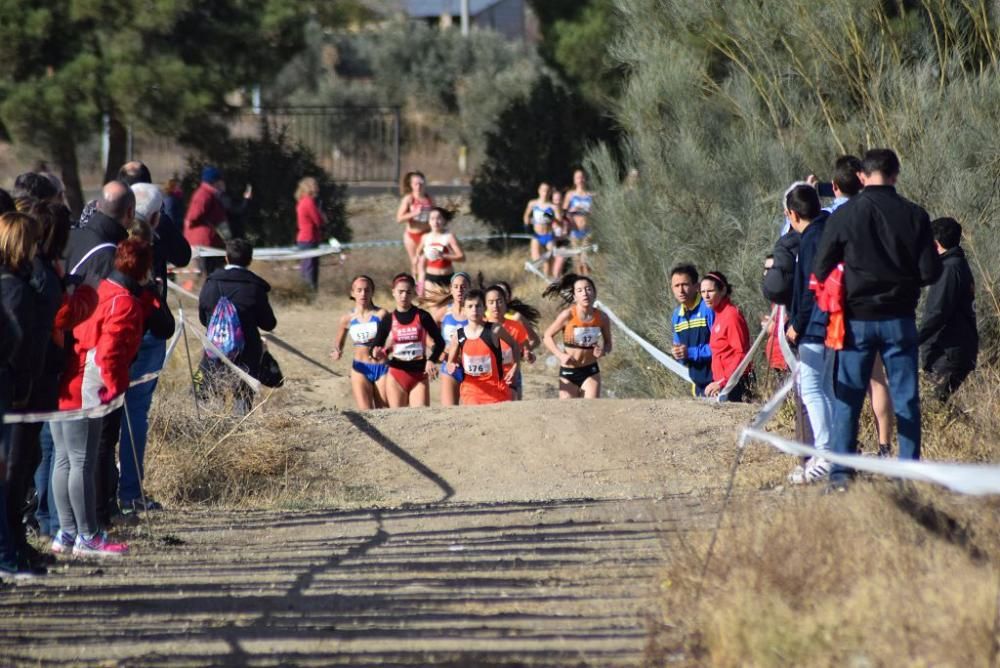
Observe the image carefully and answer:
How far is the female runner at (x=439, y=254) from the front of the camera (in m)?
14.8

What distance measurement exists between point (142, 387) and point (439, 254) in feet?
22.6

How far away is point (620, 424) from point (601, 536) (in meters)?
2.89

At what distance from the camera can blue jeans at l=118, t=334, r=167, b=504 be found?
8.13 m

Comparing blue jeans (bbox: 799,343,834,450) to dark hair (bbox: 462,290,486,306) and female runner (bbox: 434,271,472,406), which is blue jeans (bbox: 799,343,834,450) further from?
female runner (bbox: 434,271,472,406)

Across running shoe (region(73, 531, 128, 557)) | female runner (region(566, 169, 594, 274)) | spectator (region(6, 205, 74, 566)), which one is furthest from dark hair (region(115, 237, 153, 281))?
female runner (region(566, 169, 594, 274))

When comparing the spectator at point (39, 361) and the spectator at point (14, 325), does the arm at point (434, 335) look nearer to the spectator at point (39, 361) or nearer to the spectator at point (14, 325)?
the spectator at point (39, 361)

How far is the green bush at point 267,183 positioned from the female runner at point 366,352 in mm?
10819

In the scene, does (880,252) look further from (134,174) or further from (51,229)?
(134,174)

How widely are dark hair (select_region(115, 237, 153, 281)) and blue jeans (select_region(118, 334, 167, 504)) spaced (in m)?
0.87

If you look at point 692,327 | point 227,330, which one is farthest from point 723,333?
point 227,330

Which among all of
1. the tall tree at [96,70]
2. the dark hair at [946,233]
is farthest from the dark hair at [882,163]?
the tall tree at [96,70]

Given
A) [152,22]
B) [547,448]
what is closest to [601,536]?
[547,448]

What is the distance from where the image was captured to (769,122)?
13477mm

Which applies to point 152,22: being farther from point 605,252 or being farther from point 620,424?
point 620,424
